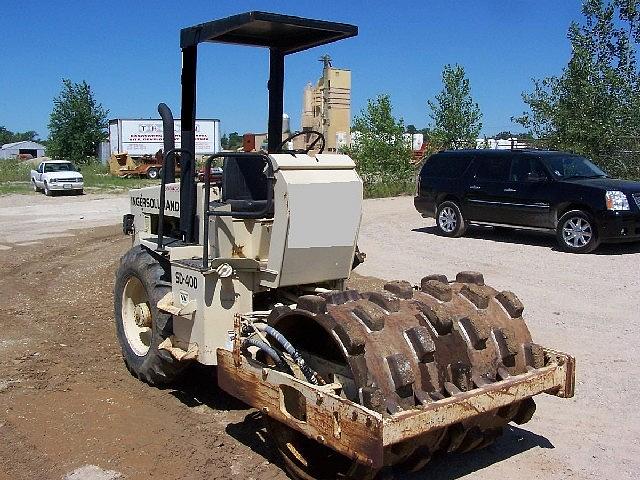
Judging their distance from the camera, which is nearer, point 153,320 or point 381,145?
point 153,320

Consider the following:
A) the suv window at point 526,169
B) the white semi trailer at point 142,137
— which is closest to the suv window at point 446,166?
the suv window at point 526,169

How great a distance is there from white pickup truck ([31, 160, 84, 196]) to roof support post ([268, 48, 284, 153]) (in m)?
27.5

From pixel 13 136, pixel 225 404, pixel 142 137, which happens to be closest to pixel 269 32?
pixel 225 404

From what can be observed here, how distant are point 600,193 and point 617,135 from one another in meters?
8.56

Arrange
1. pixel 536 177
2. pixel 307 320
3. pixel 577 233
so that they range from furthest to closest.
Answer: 1. pixel 536 177
2. pixel 577 233
3. pixel 307 320

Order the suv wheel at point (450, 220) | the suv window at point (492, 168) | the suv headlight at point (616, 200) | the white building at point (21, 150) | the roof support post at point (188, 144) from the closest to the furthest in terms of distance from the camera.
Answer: the roof support post at point (188, 144), the suv headlight at point (616, 200), the suv window at point (492, 168), the suv wheel at point (450, 220), the white building at point (21, 150)

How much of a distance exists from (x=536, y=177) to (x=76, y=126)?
47.5 m

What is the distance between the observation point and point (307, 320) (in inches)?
184

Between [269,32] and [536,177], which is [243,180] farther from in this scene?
[536,177]

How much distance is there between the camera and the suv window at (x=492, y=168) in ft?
49.7

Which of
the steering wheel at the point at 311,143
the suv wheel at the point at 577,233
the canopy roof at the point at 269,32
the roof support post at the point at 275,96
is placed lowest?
the suv wheel at the point at 577,233

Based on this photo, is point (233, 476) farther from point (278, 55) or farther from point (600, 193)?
point (600, 193)

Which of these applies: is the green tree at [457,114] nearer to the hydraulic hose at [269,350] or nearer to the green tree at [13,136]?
the hydraulic hose at [269,350]

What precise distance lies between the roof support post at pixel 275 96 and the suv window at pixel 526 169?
931 cm
